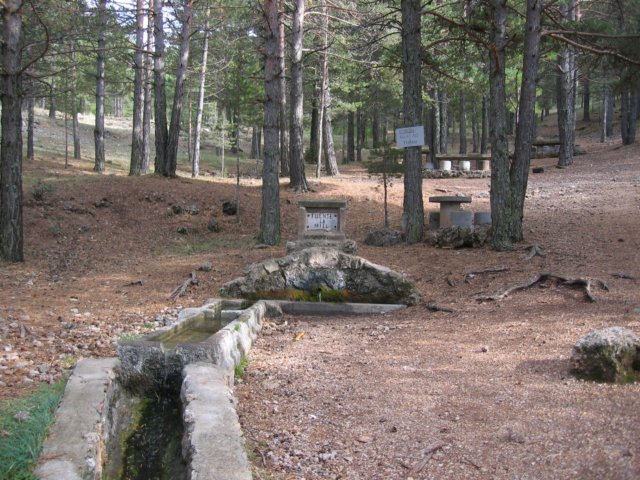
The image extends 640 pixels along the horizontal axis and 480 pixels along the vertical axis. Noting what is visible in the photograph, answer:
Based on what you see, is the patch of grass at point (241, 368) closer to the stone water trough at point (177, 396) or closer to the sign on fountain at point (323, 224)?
the stone water trough at point (177, 396)

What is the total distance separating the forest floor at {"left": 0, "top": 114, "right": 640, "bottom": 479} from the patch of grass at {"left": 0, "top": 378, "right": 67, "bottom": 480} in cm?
39

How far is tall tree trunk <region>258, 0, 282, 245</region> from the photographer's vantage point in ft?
38.0

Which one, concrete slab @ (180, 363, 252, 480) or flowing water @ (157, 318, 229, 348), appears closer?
concrete slab @ (180, 363, 252, 480)

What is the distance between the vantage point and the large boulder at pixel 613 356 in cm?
444

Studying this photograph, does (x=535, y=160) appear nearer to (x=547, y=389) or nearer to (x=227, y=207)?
(x=227, y=207)

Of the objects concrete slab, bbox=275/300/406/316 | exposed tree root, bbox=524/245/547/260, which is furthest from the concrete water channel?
exposed tree root, bbox=524/245/547/260

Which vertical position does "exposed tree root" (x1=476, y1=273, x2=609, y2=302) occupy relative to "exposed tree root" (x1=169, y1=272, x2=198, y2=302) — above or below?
above

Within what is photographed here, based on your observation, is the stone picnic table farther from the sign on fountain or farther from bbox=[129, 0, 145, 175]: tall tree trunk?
bbox=[129, 0, 145, 175]: tall tree trunk

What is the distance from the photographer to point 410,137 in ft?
36.9

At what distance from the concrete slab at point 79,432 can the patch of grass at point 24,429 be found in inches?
2.9

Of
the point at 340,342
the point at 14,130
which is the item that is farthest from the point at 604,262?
the point at 14,130

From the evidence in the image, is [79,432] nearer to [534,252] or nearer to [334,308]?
[334,308]

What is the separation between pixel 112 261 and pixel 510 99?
26009mm

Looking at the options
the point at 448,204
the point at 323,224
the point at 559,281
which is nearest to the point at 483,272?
the point at 559,281
